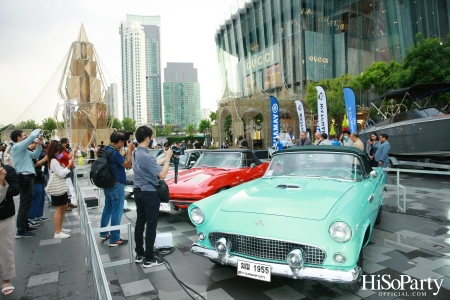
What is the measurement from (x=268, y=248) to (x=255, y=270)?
9.8 inches

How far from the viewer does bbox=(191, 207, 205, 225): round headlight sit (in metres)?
3.55

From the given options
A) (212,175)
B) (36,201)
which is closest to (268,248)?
(212,175)

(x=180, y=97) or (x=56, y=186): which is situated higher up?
(x=180, y=97)

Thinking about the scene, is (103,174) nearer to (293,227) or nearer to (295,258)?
(293,227)

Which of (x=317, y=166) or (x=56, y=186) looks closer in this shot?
(x=317, y=166)

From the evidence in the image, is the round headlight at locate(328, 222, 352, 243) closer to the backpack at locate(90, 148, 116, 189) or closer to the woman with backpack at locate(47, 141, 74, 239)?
the backpack at locate(90, 148, 116, 189)

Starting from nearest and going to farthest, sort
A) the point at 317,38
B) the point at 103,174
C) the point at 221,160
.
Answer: the point at 103,174
the point at 221,160
the point at 317,38

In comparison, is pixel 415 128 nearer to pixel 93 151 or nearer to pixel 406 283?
pixel 406 283

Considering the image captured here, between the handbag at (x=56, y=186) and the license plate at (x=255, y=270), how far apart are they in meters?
3.59

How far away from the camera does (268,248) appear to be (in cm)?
300

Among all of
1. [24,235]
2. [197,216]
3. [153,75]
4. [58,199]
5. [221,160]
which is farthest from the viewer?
[153,75]

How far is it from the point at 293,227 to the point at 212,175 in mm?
3603

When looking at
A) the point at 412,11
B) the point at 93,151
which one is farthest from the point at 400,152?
the point at 412,11

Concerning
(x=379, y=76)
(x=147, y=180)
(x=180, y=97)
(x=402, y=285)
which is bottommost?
(x=402, y=285)
